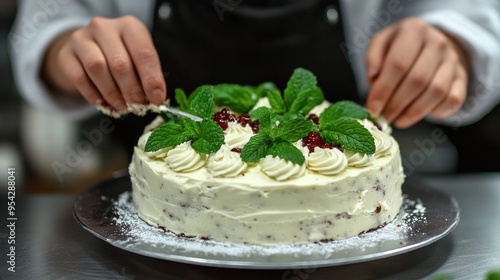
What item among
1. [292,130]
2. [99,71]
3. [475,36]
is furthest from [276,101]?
[475,36]

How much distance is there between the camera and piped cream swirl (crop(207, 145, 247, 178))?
1.51 m

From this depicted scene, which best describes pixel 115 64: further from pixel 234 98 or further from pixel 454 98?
pixel 454 98

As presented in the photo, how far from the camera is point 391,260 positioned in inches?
61.4

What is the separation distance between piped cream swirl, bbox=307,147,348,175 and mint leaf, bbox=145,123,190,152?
323mm

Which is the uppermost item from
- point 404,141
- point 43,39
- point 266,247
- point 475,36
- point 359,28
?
point 475,36

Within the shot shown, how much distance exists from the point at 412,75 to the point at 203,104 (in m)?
0.60

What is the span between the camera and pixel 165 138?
1.63m

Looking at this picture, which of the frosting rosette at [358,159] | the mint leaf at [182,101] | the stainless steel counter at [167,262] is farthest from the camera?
the mint leaf at [182,101]

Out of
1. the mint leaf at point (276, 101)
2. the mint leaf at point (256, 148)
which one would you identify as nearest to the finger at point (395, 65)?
the mint leaf at point (276, 101)

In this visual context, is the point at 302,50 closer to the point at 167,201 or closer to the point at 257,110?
the point at 257,110

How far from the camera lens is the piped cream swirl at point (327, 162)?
1.53m

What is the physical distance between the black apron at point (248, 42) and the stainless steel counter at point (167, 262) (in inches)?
30.5

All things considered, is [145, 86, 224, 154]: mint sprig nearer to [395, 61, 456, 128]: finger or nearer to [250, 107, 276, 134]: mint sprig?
[250, 107, 276, 134]: mint sprig

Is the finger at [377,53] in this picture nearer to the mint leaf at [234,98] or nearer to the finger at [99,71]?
the mint leaf at [234,98]
